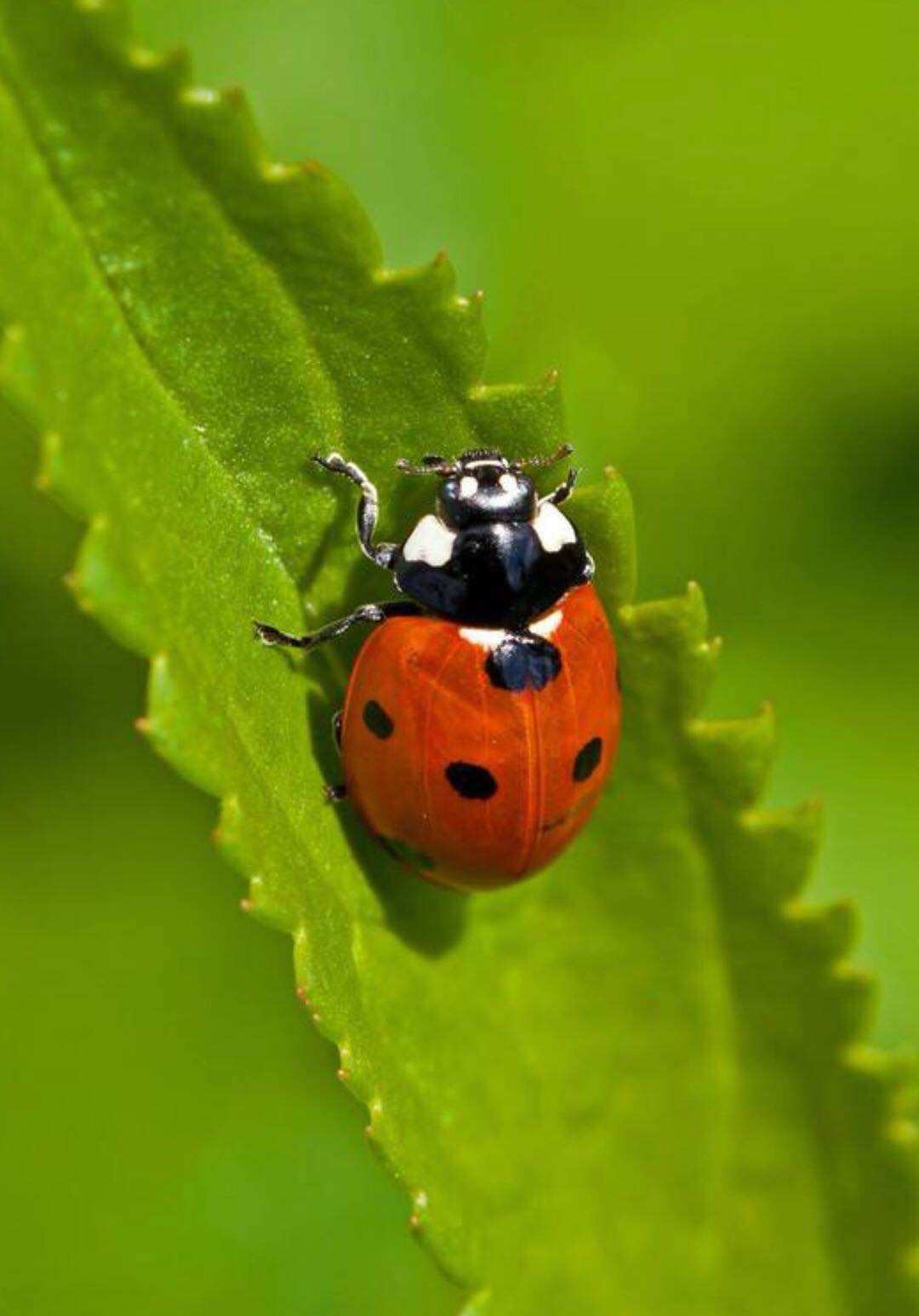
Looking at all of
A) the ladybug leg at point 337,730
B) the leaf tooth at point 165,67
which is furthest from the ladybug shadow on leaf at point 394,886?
the leaf tooth at point 165,67

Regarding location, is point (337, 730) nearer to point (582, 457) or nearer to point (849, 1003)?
point (849, 1003)

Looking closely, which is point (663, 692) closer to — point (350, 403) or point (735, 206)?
point (350, 403)

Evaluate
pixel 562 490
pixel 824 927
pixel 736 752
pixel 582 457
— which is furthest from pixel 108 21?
pixel 582 457

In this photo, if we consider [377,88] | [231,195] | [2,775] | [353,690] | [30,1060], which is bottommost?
[30,1060]

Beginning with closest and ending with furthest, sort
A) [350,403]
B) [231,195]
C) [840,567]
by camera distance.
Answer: [231,195] → [350,403] → [840,567]

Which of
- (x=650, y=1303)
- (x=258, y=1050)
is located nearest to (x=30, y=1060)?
(x=258, y=1050)

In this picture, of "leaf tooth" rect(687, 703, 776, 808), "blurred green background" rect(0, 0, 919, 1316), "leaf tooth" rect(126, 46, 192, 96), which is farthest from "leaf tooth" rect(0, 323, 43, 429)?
"blurred green background" rect(0, 0, 919, 1316)
